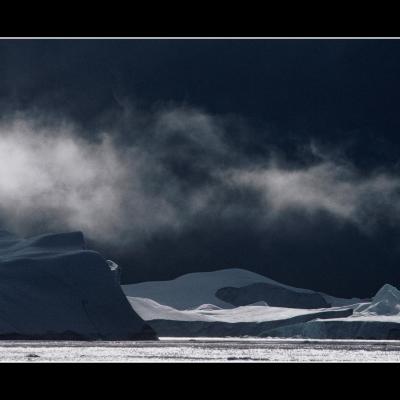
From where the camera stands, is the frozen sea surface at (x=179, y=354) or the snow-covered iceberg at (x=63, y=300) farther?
the snow-covered iceberg at (x=63, y=300)

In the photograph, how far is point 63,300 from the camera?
109 m

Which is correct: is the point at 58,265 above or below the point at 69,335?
above

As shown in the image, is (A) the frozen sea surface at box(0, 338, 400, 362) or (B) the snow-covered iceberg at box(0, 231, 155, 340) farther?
(B) the snow-covered iceberg at box(0, 231, 155, 340)

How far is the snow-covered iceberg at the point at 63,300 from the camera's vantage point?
349 feet

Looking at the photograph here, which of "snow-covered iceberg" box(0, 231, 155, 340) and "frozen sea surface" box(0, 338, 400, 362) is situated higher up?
"snow-covered iceberg" box(0, 231, 155, 340)

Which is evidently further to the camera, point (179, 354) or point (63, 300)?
point (63, 300)

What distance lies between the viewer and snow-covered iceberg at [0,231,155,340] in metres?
106

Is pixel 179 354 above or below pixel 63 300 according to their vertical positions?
below

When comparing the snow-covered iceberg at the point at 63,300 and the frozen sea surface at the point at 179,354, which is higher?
the snow-covered iceberg at the point at 63,300
